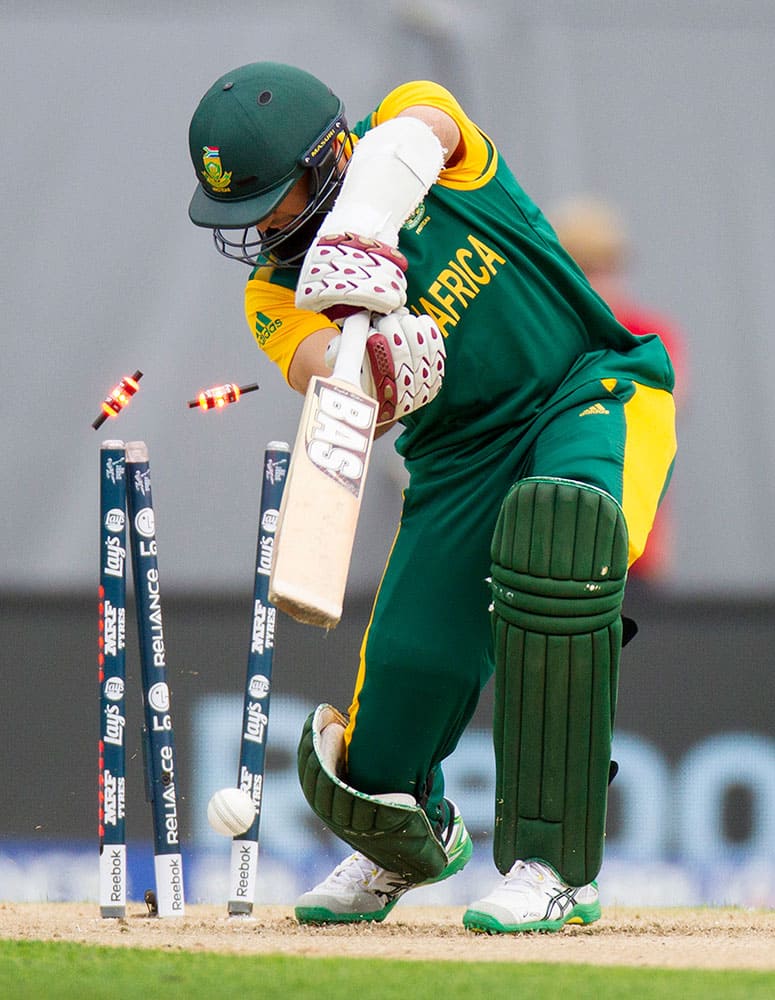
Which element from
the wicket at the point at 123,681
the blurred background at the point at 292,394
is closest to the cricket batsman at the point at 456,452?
the wicket at the point at 123,681

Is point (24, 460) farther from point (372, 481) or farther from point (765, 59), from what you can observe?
point (765, 59)

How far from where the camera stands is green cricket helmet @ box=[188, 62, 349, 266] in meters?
2.73

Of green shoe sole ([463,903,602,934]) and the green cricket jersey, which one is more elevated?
the green cricket jersey

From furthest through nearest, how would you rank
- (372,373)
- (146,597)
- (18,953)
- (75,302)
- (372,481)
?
1. (75,302)
2. (372,481)
3. (146,597)
4. (372,373)
5. (18,953)

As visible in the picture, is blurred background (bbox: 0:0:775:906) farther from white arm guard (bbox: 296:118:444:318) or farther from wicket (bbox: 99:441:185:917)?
white arm guard (bbox: 296:118:444:318)

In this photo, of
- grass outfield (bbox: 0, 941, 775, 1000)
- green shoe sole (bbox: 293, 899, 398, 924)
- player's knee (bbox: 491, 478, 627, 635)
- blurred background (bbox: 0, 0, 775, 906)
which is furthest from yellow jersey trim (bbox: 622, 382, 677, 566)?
blurred background (bbox: 0, 0, 775, 906)

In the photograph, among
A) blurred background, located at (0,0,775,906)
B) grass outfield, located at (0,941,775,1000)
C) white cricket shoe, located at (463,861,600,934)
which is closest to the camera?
grass outfield, located at (0,941,775,1000)

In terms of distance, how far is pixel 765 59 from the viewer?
23.6 feet

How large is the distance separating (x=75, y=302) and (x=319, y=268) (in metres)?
4.08

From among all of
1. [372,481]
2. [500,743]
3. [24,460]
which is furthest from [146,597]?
[24,460]

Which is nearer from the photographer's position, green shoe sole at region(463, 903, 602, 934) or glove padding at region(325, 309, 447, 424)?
glove padding at region(325, 309, 447, 424)

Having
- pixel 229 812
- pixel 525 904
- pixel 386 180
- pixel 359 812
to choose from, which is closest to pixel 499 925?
pixel 525 904

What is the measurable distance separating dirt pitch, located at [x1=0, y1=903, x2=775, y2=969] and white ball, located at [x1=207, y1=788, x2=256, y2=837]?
0.17m

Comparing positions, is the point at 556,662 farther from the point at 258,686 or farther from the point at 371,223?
the point at 258,686
